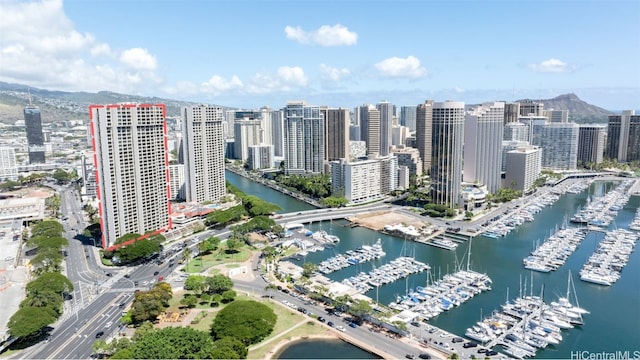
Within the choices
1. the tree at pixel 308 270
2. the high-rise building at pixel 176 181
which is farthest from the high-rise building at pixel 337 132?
the tree at pixel 308 270

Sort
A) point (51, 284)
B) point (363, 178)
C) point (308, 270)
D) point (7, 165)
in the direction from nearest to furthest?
point (51, 284), point (308, 270), point (363, 178), point (7, 165)

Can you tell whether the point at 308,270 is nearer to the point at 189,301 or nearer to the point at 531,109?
the point at 189,301

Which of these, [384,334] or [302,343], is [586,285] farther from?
[302,343]

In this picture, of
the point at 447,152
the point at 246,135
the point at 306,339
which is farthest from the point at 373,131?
the point at 306,339

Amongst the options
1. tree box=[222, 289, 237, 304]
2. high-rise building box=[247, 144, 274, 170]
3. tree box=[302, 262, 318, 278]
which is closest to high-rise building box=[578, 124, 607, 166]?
high-rise building box=[247, 144, 274, 170]

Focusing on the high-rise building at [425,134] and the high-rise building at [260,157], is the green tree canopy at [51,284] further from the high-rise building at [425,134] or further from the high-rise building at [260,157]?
the high-rise building at [425,134]

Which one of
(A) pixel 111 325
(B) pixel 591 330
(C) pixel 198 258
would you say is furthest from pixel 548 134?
(A) pixel 111 325
